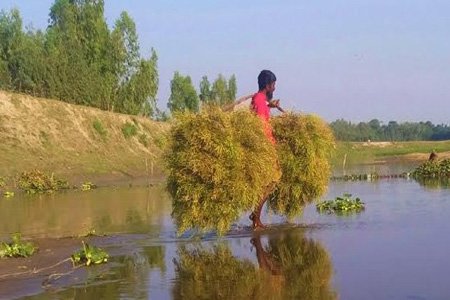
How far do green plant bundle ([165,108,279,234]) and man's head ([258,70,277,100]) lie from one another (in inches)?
65.0

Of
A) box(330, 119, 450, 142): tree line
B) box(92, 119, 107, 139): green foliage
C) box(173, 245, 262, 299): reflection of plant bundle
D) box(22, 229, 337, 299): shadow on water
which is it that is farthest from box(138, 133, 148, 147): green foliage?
box(330, 119, 450, 142): tree line

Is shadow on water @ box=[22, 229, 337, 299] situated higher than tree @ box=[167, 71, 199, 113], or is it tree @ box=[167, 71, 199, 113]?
tree @ box=[167, 71, 199, 113]

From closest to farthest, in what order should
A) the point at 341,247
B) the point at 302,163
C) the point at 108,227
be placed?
the point at 341,247 → the point at 302,163 → the point at 108,227

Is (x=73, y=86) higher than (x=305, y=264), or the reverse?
(x=73, y=86)

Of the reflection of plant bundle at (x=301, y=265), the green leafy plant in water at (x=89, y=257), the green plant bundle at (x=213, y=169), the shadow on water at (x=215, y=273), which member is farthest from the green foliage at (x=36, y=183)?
the green leafy plant in water at (x=89, y=257)

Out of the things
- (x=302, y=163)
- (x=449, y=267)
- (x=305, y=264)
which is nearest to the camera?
(x=449, y=267)

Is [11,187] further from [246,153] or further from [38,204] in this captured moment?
[246,153]

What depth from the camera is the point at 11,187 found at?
3572 cm

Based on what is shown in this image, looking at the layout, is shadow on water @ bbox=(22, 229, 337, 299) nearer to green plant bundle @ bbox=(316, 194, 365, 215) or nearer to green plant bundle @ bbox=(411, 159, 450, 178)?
green plant bundle @ bbox=(316, 194, 365, 215)

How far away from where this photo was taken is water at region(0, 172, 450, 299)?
8594mm

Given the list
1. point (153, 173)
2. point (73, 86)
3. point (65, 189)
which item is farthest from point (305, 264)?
point (73, 86)

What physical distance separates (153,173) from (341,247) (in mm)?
41112

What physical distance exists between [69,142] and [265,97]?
127ft

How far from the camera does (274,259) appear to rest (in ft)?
35.6
